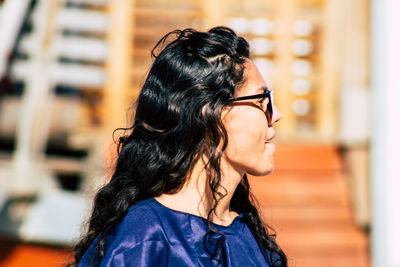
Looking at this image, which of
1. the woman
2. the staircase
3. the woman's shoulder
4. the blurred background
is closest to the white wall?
the blurred background

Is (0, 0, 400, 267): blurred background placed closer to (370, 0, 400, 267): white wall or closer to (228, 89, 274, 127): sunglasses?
(370, 0, 400, 267): white wall

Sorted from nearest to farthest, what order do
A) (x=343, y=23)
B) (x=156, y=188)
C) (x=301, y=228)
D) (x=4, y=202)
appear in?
(x=156, y=188), (x=4, y=202), (x=301, y=228), (x=343, y=23)

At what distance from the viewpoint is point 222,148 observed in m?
1.69

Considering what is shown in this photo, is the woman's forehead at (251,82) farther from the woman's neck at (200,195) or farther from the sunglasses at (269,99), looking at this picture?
the woman's neck at (200,195)

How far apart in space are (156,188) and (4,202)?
8.14ft

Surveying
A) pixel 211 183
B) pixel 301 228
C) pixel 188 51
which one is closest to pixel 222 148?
pixel 211 183

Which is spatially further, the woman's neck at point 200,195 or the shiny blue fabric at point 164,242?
the woman's neck at point 200,195

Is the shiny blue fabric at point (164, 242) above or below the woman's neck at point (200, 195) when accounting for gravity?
below

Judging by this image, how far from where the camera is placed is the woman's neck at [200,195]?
167cm

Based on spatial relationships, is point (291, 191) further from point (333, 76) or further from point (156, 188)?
point (156, 188)

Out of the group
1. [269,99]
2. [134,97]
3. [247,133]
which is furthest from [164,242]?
[134,97]

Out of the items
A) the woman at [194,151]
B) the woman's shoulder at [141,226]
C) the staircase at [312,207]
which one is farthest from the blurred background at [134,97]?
the woman's shoulder at [141,226]

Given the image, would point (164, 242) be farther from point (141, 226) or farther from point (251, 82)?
point (251, 82)

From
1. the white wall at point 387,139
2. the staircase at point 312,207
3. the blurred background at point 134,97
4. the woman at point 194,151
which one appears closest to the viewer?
the woman at point 194,151
